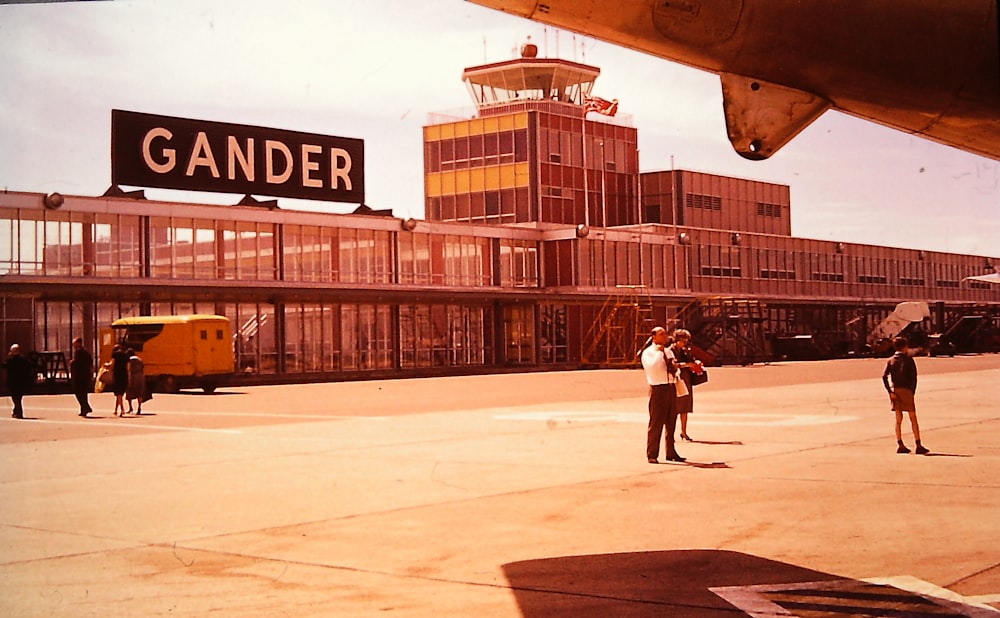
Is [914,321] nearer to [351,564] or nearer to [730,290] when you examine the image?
[730,290]

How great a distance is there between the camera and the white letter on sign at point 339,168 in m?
59.5

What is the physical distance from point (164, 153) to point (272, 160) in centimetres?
591

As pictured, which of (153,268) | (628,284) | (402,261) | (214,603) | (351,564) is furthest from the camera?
(628,284)

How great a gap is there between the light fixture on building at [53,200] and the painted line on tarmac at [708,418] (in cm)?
2667

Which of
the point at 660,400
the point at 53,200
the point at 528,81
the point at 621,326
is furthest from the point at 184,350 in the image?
the point at 528,81

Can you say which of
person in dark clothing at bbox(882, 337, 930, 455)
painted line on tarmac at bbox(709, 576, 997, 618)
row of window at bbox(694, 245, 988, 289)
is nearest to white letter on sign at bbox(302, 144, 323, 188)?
row of window at bbox(694, 245, 988, 289)

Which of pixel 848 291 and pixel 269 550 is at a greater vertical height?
pixel 848 291

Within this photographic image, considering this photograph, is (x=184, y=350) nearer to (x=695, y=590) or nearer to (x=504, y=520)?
(x=504, y=520)

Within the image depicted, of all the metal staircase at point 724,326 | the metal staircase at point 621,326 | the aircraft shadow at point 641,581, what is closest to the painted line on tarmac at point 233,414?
the aircraft shadow at point 641,581

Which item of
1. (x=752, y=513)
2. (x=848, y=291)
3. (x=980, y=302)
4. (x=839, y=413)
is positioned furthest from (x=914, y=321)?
(x=752, y=513)

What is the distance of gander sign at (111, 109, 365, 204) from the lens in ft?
168

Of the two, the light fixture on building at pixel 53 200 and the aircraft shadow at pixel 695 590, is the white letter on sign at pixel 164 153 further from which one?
the aircraft shadow at pixel 695 590

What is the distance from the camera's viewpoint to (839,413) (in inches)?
1022

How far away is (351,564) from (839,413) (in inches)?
717
